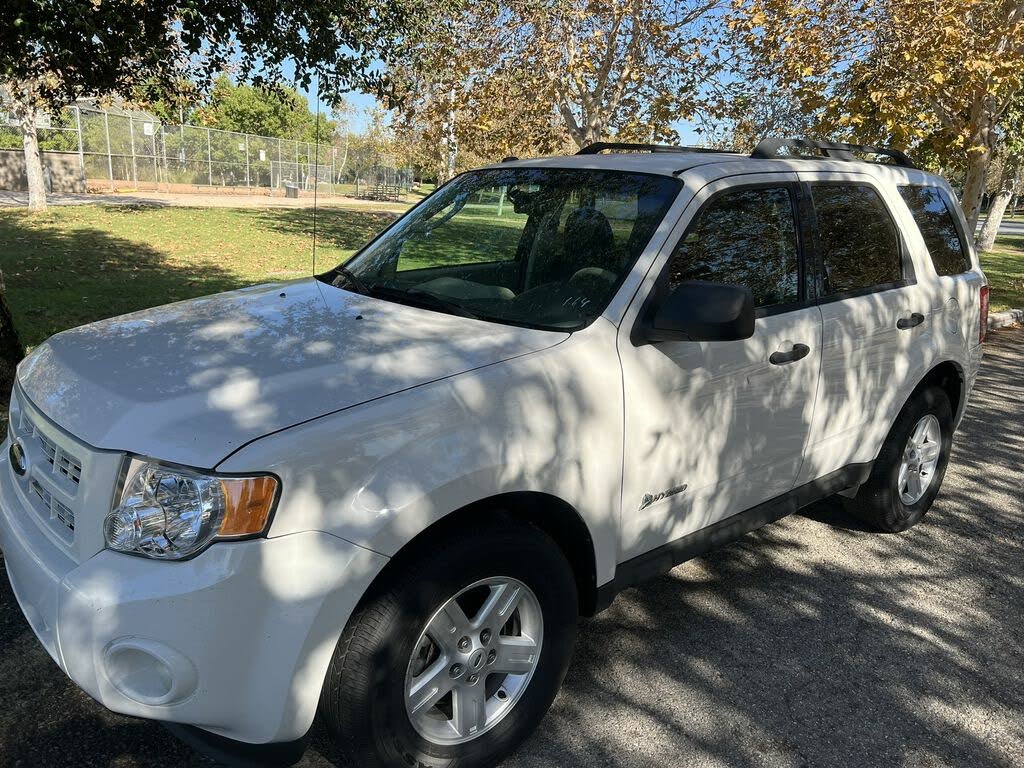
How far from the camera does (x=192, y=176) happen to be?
35.1m

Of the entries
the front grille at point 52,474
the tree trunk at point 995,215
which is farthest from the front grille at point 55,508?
the tree trunk at point 995,215

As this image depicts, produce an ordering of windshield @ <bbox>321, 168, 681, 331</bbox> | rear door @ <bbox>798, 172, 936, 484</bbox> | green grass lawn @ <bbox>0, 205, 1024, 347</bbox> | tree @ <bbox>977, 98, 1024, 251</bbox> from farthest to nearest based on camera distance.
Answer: tree @ <bbox>977, 98, 1024, 251</bbox>
green grass lawn @ <bbox>0, 205, 1024, 347</bbox>
rear door @ <bbox>798, 172, 936, 484</bbox>
windshield @ <bbox>321, 168, 681, 331</bbox>

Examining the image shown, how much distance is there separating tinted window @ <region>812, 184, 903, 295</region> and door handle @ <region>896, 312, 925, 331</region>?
188mm

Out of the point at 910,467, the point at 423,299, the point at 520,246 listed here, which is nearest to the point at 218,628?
the point at 423,299

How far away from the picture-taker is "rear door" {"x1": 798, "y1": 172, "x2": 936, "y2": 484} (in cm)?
349

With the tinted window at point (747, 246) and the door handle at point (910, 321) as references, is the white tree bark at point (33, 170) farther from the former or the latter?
the door handle at point (910, 321)

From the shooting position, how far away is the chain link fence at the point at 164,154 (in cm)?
3045

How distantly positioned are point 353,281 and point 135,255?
1164 centimetres

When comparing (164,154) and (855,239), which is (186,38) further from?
(164,154)

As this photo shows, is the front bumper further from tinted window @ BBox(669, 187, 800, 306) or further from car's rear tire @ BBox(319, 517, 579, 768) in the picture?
tinted window @ BBox(669, 187, 800, 306)

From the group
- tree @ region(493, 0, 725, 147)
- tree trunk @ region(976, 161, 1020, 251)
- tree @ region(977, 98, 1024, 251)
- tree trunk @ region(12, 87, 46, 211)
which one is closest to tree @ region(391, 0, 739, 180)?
tree @ region(493, 0, 725, 147)

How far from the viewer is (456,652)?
2.38 metres

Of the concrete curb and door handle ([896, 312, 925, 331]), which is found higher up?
door handle ([896, 312, 925, 331])

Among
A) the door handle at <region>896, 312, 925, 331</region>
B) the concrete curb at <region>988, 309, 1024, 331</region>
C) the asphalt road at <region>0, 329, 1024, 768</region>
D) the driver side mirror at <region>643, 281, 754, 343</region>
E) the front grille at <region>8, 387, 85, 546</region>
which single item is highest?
the driver side mirror at <region>643, 281, 754, 343</region>
